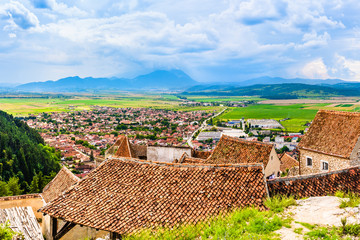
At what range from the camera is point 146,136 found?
88438 mm

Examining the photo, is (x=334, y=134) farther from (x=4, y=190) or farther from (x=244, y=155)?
(x=4, y=190)

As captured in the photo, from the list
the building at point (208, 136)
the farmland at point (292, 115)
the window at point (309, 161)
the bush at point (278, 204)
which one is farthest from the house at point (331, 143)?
the farmland at point (292, 115)

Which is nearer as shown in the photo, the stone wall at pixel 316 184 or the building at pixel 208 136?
the stone wall at pixel 316 184

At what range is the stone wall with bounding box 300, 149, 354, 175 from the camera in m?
15.5

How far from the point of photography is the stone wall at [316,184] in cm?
1042

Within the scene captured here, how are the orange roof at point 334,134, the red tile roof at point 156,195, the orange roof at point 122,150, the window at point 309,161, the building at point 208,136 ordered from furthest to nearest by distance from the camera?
1. the building at point 208,136
2. the orange roof at point 122,150
3. the window at point 309,161
4. the orange roof at point 334,134
5. the red tile roof at point 156,195

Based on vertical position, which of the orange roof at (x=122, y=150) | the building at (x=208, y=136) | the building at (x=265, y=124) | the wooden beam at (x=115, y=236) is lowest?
the building at (x=208, y=136)

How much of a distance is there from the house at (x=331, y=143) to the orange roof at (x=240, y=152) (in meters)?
3.00

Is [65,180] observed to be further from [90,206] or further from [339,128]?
[339,128]

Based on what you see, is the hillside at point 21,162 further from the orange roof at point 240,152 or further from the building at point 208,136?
the building at point 208,136

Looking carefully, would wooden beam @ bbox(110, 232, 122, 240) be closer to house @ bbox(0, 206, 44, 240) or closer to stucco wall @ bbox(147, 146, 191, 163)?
house @ bbox(0, 206, 44, 240)

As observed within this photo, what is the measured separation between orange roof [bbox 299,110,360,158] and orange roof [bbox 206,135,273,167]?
10.1 feet

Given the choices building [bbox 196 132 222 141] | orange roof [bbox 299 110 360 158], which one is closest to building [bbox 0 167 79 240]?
orange roof [bbox 299 110 360 158]

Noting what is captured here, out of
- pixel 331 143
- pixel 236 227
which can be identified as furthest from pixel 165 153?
pixel 236 227
